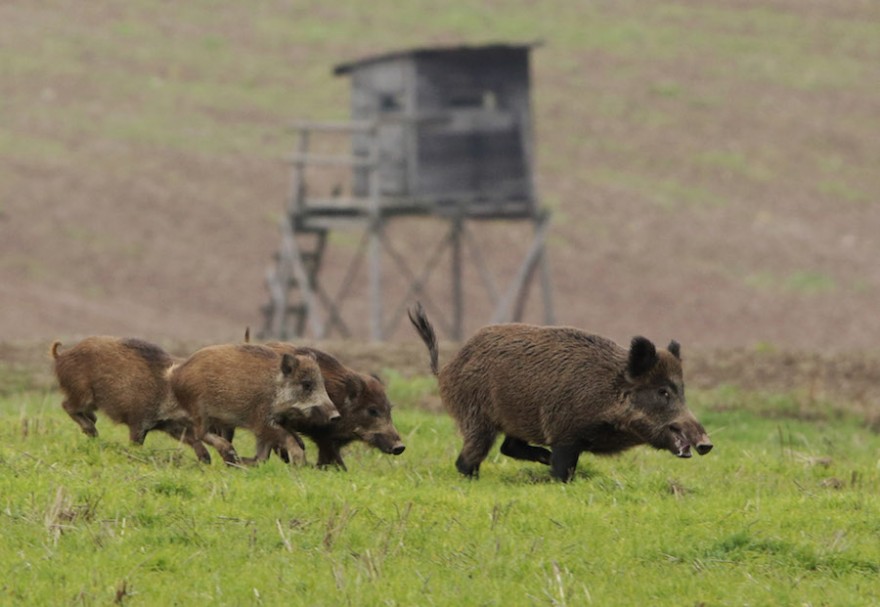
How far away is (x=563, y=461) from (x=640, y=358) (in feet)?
2.64

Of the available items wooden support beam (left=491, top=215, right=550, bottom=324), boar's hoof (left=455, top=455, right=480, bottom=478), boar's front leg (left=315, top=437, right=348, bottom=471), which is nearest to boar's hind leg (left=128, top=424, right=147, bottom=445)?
boar's front leg (left=315, top=437, right=348, bottom=471)

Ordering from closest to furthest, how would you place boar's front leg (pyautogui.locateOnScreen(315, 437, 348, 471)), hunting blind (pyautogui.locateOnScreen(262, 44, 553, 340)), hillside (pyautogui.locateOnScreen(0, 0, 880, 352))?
1. boar's front leg (pyautogui.locateOnScreen(315, 437, 348, 471))
2. hunting blind (pyautogui.locateOnScreen(262, 44, 553, 340))
3. hillside (pyautogui.locateOnScreen(0, 0, 880, 352))

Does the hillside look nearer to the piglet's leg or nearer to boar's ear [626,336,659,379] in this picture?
the piglet's leg

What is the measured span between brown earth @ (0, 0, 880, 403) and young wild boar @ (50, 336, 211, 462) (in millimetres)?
17514

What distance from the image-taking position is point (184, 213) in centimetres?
3916

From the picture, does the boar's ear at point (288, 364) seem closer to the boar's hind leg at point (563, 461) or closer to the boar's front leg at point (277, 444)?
the boar's front leg at point (277, 444)

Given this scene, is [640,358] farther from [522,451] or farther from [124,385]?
[124,385]

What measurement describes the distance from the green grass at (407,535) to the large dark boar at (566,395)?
241mm

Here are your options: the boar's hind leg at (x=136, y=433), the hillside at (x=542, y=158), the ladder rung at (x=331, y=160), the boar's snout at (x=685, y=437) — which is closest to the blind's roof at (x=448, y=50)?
the ladder rung at (x=331, y=160)

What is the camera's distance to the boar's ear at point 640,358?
36.0ft

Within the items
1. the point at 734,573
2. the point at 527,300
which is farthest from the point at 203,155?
the point at 734,573

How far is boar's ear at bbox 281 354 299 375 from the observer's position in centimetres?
1096

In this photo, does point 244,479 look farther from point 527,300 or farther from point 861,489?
point 527,300

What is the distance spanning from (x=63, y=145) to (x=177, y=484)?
32965 millimetres
